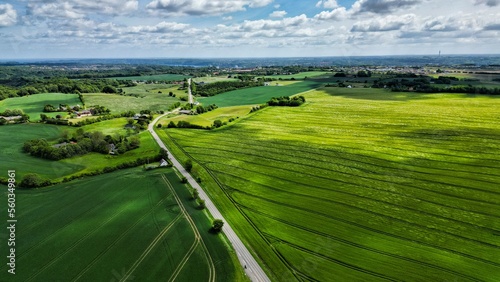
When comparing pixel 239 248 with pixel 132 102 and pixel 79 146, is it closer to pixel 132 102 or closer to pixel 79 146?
pixel 79 146

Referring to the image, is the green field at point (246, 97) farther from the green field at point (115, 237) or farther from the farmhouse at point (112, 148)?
the green field at point (115, 237)

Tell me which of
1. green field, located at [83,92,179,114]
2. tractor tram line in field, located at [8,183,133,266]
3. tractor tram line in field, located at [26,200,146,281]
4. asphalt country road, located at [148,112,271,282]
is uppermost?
green field, located at [83,92,179,114]

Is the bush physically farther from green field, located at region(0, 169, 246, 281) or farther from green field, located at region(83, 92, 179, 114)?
green field, located at region(83, 92, 179, 114)

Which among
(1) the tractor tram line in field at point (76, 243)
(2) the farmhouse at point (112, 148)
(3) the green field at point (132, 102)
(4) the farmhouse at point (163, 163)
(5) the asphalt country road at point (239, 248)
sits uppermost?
(3) the green field at point (132, 102)

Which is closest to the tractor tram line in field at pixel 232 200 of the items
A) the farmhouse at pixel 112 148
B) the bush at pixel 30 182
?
the farmhouse at pixel 112 148

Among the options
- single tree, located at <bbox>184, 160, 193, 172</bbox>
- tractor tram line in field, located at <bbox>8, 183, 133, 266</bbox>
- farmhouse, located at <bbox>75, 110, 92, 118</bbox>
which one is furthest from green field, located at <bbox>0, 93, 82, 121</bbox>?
tractor tram line in field, located at <bbox>8, 183, 133, 266</bbox>

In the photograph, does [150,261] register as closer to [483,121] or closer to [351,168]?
[351,168]

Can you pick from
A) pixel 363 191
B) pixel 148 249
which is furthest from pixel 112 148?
pixel 363 191

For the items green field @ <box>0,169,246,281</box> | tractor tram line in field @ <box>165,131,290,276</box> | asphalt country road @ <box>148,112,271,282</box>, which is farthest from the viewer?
tractor tram line in field @ <box>165,131,290,276</box>
